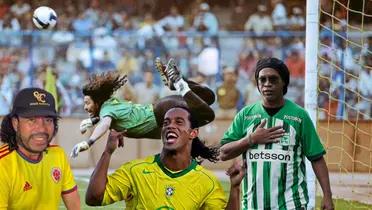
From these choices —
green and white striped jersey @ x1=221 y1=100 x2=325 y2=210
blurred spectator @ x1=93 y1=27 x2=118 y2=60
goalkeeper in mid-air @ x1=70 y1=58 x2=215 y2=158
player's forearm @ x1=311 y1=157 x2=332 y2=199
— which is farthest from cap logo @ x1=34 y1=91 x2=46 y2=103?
blurred spectator @ x1=93 y1=27 x2=118 y2=60

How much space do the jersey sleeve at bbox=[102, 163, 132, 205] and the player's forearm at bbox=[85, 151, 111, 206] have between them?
1.9 inches

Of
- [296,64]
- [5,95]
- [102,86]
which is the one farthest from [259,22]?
[102,86]

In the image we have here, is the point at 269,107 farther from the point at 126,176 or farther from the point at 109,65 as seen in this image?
the point at 109,65

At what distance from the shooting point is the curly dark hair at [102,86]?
34.0ft

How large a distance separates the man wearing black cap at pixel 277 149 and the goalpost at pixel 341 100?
193 centimetres

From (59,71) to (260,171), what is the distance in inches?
517

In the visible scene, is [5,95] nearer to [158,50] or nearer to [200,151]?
[158,50]

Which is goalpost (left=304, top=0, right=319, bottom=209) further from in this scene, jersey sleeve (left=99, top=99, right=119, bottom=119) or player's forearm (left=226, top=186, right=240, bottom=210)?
jersey sleeve (left=99, top=99, right=119, bottom=119)

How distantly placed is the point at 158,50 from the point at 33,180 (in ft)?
44.9

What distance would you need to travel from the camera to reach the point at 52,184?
5.64 m

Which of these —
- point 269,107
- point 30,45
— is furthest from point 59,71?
point 269,107

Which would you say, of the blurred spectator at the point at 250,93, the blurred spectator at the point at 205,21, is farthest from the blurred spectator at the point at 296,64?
the blurred spectator at the point at 205,21

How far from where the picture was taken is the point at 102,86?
10602 millimetres

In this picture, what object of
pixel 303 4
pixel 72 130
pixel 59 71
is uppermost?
pixel 303 4
